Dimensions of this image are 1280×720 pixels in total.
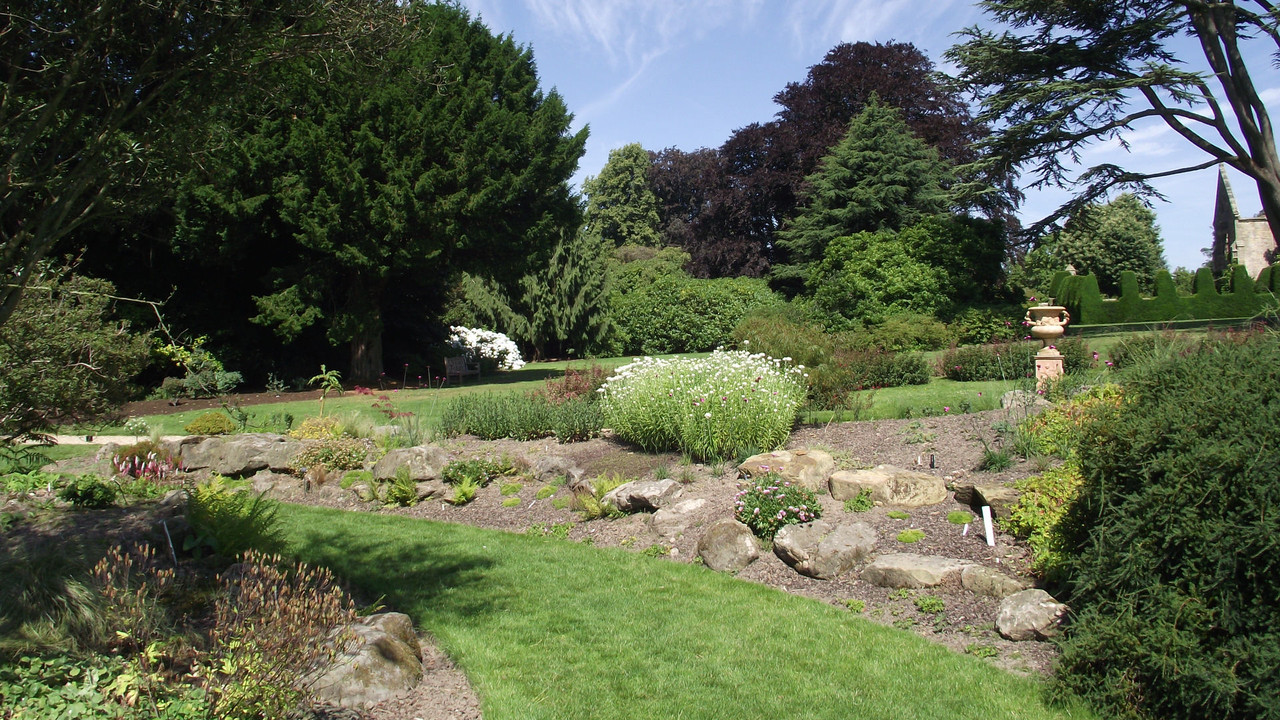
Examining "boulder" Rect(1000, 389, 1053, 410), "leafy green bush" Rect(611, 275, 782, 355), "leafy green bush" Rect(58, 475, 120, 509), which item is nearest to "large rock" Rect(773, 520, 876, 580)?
"boulder" Rect(1000, 389, 1053, 410)

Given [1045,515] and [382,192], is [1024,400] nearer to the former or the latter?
[1045,515]

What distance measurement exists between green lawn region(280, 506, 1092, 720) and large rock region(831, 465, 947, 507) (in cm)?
138

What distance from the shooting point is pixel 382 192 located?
54.7 feet

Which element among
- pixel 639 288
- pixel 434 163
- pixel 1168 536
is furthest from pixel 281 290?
pixel 1168 536

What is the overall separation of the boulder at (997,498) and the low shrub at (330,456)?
6462mm

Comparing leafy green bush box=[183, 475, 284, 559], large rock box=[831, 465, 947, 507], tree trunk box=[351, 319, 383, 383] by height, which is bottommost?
large rock box=[831, 465, 947, 507]

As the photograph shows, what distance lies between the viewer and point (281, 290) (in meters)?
17.8

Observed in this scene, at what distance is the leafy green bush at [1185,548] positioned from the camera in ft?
9.36

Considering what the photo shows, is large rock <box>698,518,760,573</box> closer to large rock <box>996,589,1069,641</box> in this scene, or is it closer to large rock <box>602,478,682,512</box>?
large rock <box>602,478,682,512</box>

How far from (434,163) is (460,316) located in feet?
30.9

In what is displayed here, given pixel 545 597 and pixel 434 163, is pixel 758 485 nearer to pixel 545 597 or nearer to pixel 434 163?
pixel 545 597

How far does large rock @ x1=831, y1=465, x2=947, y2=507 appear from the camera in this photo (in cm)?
589

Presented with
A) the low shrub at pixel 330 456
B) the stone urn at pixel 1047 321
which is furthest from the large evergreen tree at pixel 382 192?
the stone urn at pixel 1047 321

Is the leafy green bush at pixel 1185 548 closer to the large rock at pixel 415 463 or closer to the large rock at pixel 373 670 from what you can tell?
the large rock at pixel 373 670
